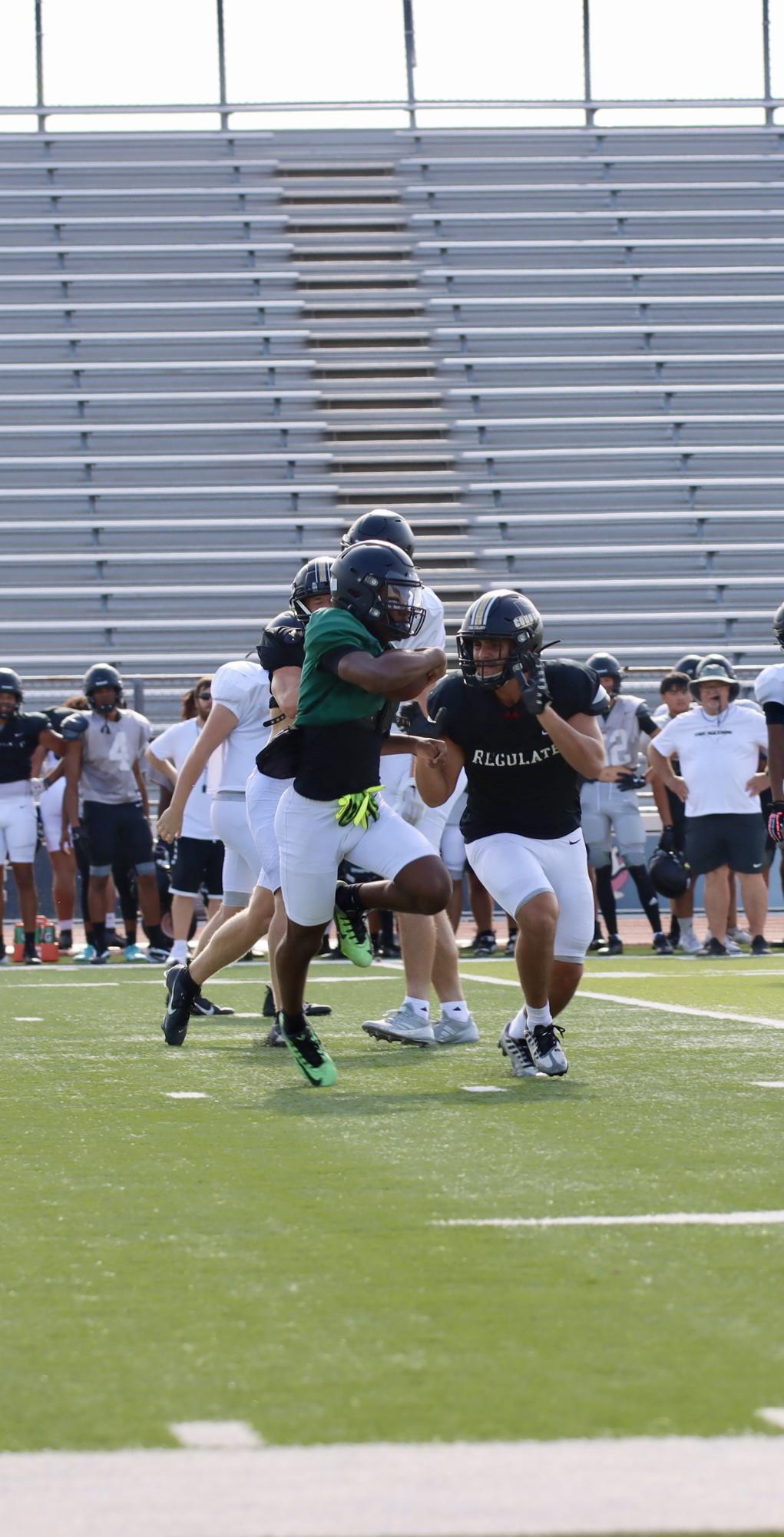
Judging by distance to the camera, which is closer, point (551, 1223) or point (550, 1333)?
point (550, 1333)

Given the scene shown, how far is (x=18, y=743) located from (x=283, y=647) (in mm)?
6150

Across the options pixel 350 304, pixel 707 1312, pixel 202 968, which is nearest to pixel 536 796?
pixel 202 968

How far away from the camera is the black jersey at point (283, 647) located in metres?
6.79

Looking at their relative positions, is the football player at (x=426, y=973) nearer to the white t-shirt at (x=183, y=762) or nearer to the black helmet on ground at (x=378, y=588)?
the black helmet on ground at (x=378, y=588)

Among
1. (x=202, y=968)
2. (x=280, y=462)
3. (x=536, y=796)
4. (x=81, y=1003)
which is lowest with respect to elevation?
(x=81, y=1003)

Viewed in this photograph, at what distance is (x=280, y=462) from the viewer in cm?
2161

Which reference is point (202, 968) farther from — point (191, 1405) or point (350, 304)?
point (350, 304)

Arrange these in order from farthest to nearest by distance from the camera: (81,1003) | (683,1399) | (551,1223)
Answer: (81,1003)
(551,1223)
(683,1399)

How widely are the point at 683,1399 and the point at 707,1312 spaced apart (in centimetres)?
46

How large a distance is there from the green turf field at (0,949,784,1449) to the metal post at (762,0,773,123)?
22061 millimetres

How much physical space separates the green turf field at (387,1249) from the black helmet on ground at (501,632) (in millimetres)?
1201

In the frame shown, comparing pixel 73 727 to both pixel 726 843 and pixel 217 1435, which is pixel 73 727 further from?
pixel 217 1435

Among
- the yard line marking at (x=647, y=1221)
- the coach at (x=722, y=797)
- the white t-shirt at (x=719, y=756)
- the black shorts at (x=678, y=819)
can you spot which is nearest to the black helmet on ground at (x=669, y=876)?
the coach at (x=722, y=797)

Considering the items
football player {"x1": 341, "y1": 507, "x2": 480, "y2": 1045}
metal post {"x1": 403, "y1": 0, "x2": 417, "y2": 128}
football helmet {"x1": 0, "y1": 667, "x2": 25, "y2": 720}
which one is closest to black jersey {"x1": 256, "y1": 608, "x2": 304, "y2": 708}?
football player {"x1": 341, "y1": 507, "x2": 480, "y2": 1045}
